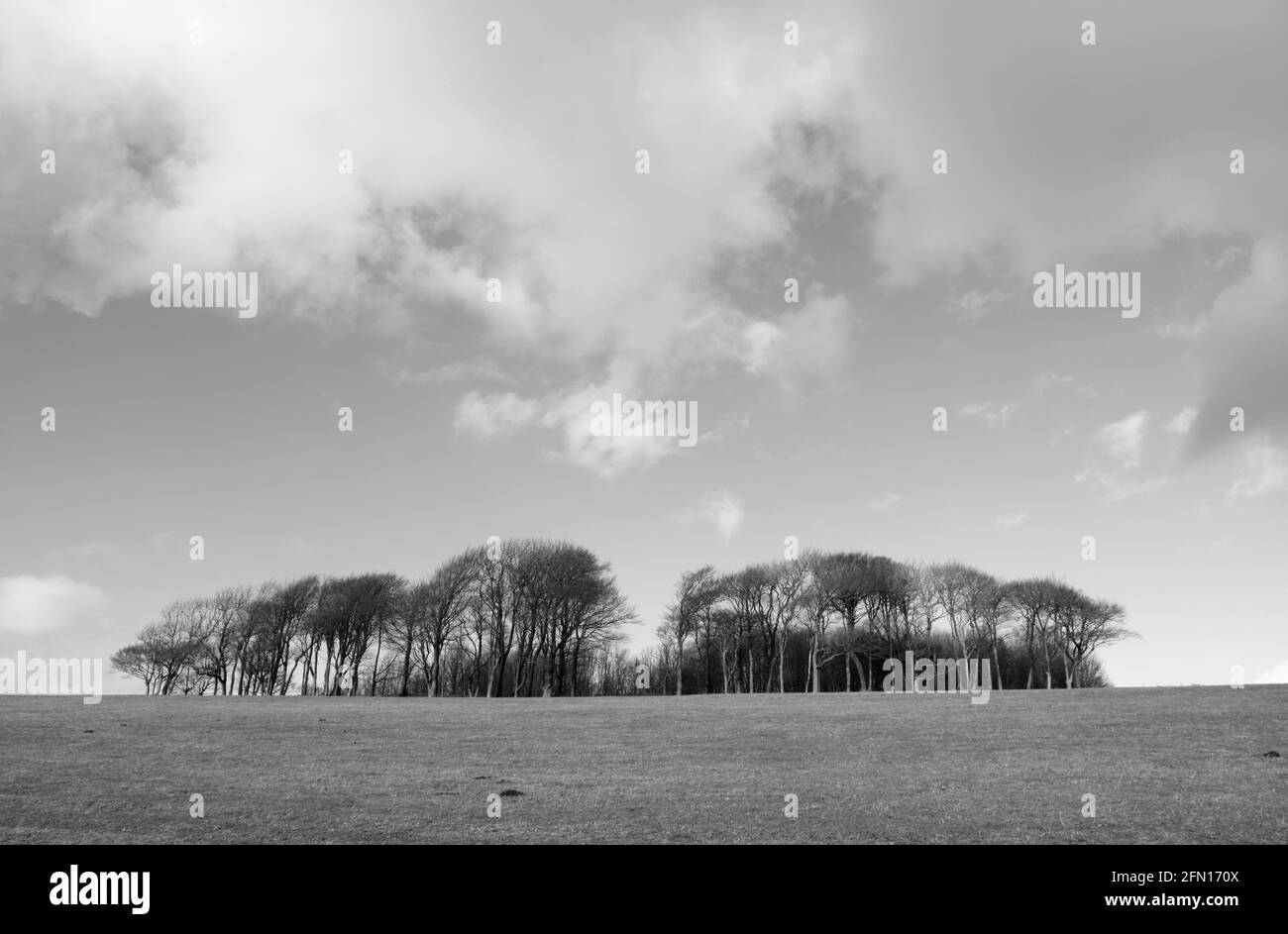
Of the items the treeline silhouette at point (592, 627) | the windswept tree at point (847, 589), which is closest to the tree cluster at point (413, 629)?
the treeline silhouette at point (592, 627)

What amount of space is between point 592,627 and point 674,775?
73.2 metres

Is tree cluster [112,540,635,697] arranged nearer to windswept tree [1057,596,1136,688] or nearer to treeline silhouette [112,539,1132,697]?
treeline silhouette [112,539,1132,697]

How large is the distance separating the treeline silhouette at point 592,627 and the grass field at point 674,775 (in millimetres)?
51688

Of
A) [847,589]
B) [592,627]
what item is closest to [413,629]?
[592,627]

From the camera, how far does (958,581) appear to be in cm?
10606

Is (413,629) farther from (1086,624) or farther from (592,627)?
(1086,624)

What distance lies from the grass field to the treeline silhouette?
51688 mm

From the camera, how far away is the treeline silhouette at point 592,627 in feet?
339

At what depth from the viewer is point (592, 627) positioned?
102 metres

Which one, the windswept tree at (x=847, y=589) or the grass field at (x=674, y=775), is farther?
the windswept tree at (x=847, y=589)

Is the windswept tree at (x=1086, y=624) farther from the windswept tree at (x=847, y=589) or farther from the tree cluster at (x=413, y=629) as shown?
the tree cluster at (x=413, y=629)

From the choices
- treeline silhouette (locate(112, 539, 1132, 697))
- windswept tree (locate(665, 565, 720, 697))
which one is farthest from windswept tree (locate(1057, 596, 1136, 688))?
windswept tree (locate(665, 565, 720, 697))
